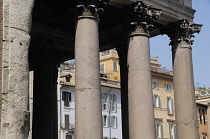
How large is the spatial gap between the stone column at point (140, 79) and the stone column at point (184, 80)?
85.4 inches

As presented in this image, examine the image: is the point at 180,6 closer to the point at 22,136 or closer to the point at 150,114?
the point at 150,114

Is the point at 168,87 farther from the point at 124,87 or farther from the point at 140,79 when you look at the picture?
the point at 140,79

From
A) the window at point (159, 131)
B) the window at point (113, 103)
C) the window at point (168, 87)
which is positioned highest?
the window at point (168, 87)

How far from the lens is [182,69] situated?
20.3 meters

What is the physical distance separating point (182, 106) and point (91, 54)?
5654 millimetres

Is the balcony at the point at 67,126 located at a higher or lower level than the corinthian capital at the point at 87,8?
lower

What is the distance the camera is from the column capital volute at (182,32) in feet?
67.1

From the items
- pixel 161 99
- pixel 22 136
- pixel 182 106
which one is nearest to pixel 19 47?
pixel 22 136

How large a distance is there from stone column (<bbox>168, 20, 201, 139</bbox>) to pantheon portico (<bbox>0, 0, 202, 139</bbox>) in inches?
1.6

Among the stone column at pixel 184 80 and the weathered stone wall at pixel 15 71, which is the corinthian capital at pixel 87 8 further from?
the stone column at pixel 184 80

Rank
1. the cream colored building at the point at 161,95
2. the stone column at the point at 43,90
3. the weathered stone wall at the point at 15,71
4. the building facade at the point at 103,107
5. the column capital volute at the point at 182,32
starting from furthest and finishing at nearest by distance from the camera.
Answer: the cream colored building at the point at 161,95 < the building facade at the point at 103,107 < the stone column at the point at 43,90 < the column capital volute at the point at 182,32 < the weathered stone wall at the point at 15,71

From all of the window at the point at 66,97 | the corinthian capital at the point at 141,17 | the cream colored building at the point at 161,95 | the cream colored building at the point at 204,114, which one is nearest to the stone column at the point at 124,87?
the corinthian capital at the point at 141,17

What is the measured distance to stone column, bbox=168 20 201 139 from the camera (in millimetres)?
19719

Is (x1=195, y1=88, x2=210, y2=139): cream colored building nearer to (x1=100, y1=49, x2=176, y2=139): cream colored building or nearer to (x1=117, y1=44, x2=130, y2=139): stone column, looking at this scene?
(x1=100, y1=49, x2=176, y2=139): cream colored building
